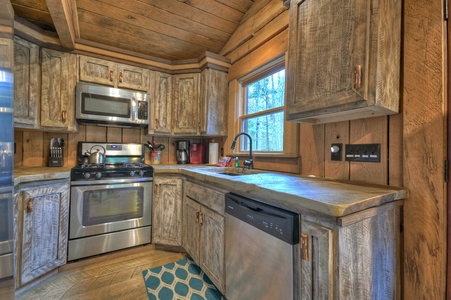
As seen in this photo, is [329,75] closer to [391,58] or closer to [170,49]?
[391,58]

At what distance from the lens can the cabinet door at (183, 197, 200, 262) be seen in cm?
185

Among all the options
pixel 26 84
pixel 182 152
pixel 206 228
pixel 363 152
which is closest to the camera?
pixel 363 152

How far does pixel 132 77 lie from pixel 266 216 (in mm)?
2315

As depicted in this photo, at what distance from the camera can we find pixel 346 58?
3.40ft

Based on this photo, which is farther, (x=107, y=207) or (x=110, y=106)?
(x=110, y=106)

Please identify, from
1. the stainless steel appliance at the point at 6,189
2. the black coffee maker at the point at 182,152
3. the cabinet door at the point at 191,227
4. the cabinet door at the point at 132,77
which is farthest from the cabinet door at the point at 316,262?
the cabinet door at the point at 132,77

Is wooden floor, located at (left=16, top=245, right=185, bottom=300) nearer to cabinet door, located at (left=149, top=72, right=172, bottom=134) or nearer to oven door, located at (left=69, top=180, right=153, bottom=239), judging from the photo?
oven door, located at (left=69, top=180, right=153, bottom=239)

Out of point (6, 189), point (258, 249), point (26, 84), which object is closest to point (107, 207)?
point (6, 189)

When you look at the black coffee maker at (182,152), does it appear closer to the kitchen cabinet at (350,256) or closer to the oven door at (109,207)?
the oven door at (109,207)

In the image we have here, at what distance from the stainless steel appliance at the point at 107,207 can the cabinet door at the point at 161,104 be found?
0.64 m

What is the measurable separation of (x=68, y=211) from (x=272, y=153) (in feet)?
6.59

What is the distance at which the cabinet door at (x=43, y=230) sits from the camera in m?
1.56

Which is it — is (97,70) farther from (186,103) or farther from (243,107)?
(243,107)

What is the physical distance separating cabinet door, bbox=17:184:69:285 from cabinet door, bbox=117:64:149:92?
1.29 metres
